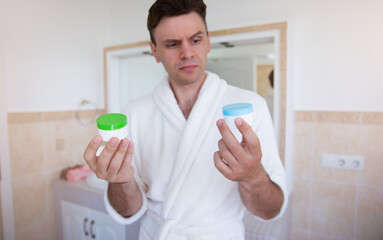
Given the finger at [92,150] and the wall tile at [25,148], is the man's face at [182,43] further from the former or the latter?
the wall tile at [25,148]

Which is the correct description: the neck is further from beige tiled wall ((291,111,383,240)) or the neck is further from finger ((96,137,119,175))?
beige tiled wall ((291,111,383,240))

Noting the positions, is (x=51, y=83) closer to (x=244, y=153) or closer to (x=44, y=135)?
(x=44, y=135)

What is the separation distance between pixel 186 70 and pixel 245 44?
1.75 ft

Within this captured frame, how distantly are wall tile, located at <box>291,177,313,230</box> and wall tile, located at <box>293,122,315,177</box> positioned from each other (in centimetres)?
4

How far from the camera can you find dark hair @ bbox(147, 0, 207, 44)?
48 centimetres

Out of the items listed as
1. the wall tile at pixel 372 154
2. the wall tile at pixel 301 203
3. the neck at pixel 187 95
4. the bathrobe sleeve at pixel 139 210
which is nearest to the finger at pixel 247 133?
the neck at pixel 187 95

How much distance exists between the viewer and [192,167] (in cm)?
60

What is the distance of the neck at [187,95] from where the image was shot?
64 centimetres

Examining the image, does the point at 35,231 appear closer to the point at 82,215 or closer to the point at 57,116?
the point at 82,215

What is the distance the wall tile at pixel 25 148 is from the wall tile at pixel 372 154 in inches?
51.4

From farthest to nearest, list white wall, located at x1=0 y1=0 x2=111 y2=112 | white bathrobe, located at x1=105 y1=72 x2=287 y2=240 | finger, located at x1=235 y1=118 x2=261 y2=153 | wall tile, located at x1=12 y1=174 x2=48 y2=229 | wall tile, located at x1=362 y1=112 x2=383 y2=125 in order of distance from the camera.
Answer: wall tile, located at x1=12 y1=174 x2=48 y2=229
white wall, located at x1=0 y1=0 x2=111 y2=112
wall tile, located at x1=362 y1=112 x2=383 y2=125
white bathrobe, located at x1=105 y1=72 x2=287 y2=240
finger, located at x1=235 y1=118 x2=261 y2=153

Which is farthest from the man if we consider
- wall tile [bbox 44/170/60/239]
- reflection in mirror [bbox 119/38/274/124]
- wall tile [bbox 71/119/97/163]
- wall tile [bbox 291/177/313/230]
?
wall tile [bbox 44/170/60/239]

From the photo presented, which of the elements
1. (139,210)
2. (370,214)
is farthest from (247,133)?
(370,214)

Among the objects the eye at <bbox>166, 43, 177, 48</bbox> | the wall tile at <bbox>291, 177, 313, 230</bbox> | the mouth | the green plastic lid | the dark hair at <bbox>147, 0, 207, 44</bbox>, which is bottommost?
the wall tile at <bbox>291, 177, 313, 230</bbox>
